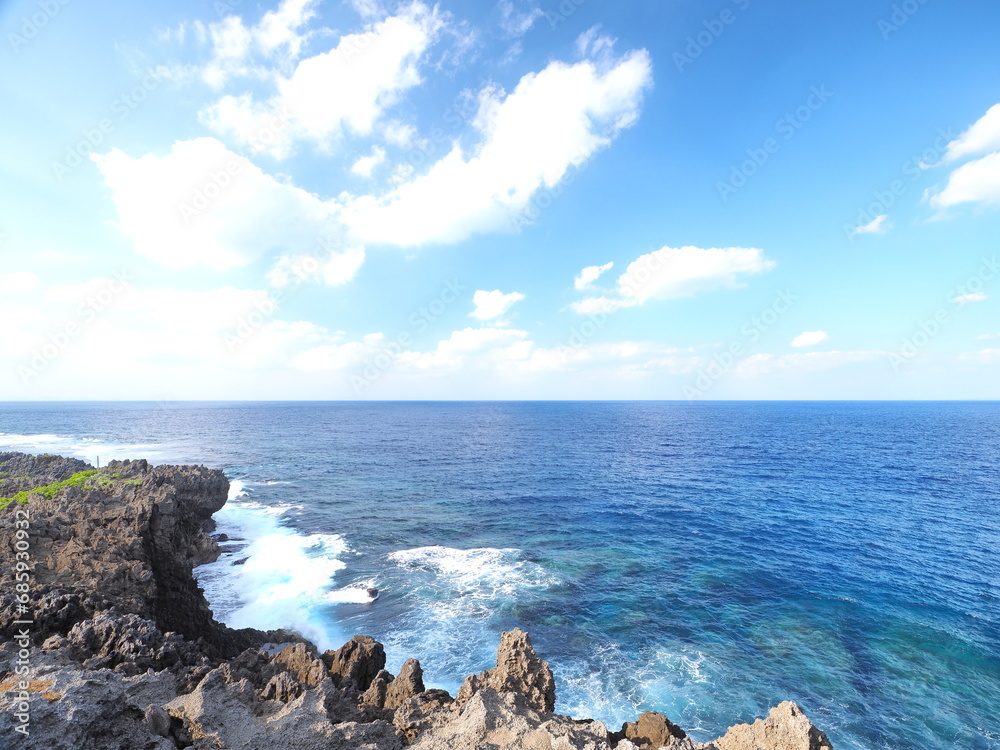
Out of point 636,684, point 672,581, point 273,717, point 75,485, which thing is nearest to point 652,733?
point 636,684

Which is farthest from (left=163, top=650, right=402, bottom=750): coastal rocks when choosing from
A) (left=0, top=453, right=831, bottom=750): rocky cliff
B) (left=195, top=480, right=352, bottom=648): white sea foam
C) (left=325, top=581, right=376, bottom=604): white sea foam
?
(left=325, top=581, right=376, bottom=604): white sea foam

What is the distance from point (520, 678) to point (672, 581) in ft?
78.6

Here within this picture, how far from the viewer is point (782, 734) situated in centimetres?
1332

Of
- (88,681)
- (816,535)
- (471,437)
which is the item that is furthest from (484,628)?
(471,437)

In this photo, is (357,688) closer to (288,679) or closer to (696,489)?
(288,679)

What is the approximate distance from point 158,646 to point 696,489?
65512mm

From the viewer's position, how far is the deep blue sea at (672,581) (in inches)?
915

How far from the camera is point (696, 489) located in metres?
64.6

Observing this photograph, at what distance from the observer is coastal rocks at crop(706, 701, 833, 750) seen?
12.9 metres

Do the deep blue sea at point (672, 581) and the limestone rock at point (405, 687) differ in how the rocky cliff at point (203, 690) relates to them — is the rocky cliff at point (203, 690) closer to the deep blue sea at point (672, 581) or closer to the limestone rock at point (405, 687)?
the limestone rock at point (405, 687)

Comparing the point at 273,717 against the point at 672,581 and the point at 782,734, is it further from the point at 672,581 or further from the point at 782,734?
the point at 672,581

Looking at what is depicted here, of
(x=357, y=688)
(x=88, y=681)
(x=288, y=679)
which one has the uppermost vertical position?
(x=88, y=681)

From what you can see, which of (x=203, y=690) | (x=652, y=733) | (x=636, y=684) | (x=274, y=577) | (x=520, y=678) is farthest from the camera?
(x=274, y=577)

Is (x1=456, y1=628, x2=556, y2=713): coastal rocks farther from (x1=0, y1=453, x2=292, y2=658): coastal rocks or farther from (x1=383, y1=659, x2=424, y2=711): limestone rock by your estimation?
(x1=0, y1=453, x2=292, y2=658): coastal rocks
